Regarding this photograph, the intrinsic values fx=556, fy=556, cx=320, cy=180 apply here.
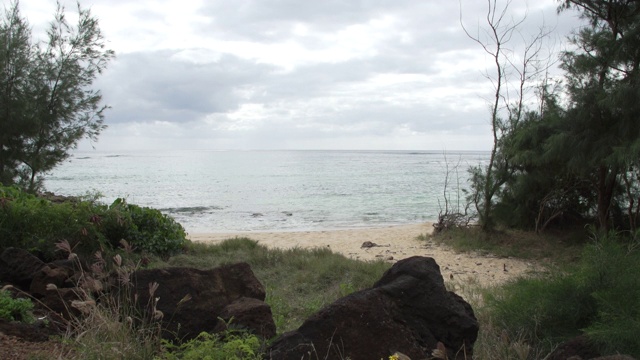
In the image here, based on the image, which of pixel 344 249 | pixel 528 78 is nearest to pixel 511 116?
pixel 528 78

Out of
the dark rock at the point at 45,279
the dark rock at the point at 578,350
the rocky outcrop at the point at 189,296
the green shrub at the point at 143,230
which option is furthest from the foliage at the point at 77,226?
the dark rock at the point at 578,350

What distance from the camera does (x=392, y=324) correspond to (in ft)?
11.5

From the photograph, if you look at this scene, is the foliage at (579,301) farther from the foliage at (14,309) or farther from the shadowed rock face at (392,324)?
the foliage at (14,309)

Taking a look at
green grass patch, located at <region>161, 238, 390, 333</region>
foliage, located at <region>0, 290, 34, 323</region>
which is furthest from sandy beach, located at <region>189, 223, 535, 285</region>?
foliage, located at <region>0, 290, 34, 323</region>

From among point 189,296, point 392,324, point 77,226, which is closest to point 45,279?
point 189,296

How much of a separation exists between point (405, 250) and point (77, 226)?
7.73 metres

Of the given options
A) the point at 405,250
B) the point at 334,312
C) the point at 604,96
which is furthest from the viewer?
the point at 405,250

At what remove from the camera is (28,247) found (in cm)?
712

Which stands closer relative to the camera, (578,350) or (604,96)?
(578,350)

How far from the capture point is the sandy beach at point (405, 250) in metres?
10.2

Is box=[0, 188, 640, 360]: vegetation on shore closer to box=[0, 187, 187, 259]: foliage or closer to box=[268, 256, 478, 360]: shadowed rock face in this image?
box=[0, 187, 187, 259]: foliage

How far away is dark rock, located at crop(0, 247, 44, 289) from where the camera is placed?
18.9ft

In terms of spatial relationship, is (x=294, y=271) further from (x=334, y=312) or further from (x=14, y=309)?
(x=334, y=312)

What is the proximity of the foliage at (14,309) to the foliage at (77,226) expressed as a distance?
180 cm
